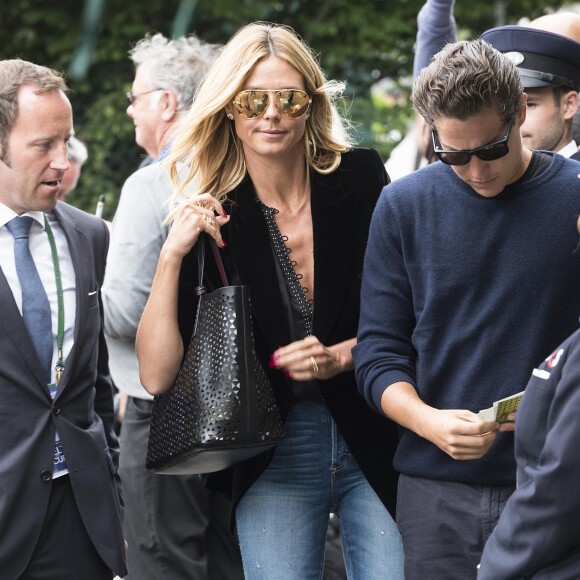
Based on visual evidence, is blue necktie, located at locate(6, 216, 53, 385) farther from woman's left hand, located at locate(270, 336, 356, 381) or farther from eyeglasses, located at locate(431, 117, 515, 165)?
eyeglasses, located at locate(431, 117, 515, 165)

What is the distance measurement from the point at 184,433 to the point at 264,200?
80cm

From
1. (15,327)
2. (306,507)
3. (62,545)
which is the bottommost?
A: (62,545)

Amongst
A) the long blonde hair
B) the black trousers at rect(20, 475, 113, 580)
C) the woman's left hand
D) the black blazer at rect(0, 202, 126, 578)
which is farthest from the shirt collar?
the black trousers at rect(20, 475, 113, 580)

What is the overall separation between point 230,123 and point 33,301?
83cm

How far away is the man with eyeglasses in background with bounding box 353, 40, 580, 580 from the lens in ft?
9.59

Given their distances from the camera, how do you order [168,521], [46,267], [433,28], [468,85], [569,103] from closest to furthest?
[468,85] < [46,267] < [569,103] < [433,28] < [168,521]

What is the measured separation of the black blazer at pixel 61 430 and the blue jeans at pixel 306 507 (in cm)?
46

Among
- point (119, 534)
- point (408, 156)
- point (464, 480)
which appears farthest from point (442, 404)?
point (408, 156)

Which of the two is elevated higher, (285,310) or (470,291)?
(470,291)

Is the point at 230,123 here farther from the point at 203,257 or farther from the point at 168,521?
the point at 168,521

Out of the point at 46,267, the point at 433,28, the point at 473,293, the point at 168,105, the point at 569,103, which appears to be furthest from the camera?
the point at 168,105

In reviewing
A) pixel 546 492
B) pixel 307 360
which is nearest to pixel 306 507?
pixel 307 360

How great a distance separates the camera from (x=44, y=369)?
3.50m

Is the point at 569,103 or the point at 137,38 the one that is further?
the point at 137,38
